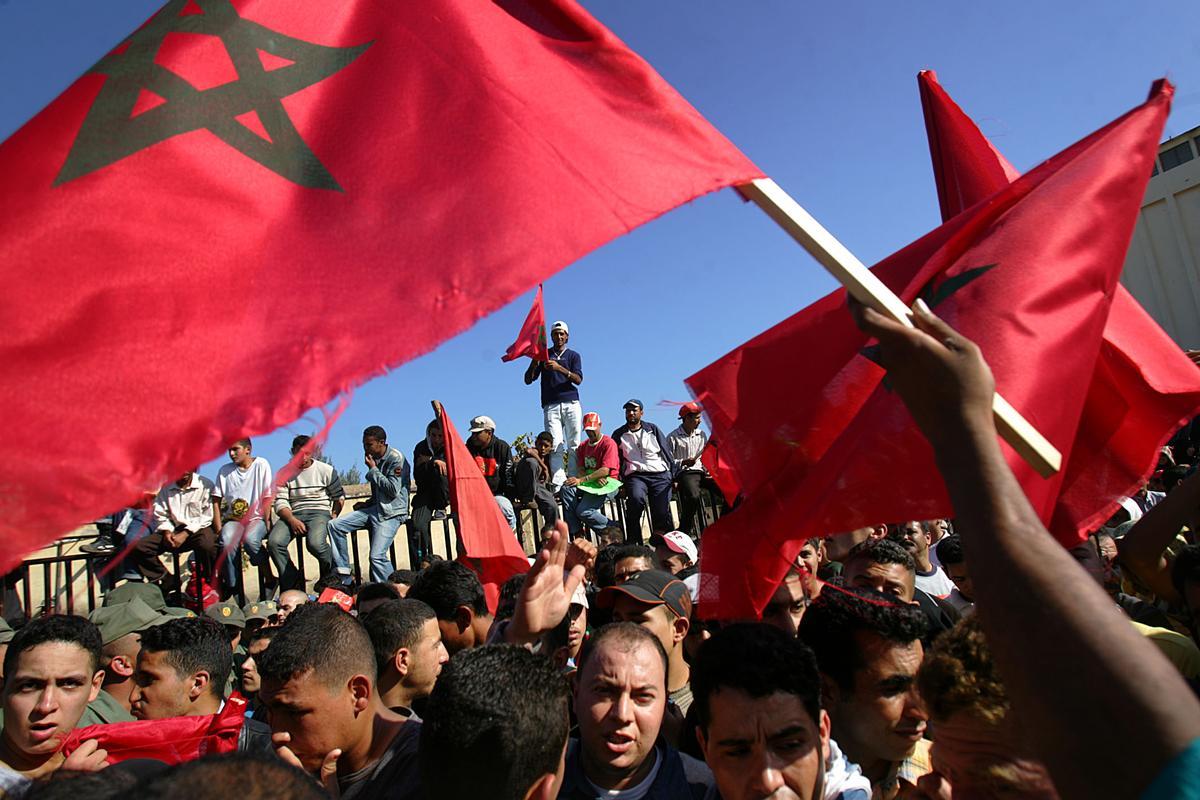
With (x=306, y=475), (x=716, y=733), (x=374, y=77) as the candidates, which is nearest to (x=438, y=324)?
(x=374, y=77)

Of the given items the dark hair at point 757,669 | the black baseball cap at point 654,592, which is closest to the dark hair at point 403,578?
the black baseball cap at point 654,592

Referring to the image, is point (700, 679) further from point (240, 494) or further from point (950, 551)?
point (240, 494)

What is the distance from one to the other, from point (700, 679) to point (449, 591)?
2.55 meters

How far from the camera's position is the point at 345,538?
8461 mm

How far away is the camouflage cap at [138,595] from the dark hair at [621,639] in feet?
13.5

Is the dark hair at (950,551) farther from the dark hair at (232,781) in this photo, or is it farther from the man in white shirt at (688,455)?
the dark hair at (232,781)

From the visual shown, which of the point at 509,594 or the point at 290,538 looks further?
the point at 290,538

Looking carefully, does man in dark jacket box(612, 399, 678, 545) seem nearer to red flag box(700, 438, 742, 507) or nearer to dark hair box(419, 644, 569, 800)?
red flag box(700, 438, 742, 507)

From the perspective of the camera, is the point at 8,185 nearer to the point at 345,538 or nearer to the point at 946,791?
the point at 946,791

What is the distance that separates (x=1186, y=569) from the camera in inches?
132

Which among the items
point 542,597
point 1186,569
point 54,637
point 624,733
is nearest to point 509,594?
point 542,597

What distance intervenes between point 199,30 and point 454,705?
69.5 inches

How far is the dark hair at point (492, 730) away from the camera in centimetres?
210

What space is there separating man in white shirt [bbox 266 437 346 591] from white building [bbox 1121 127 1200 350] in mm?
18151
